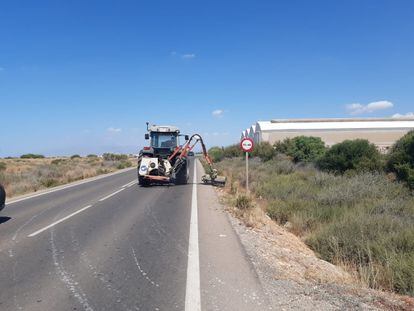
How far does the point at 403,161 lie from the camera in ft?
62.5

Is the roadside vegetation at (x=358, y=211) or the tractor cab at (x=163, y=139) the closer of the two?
the roadside vegetation at (x=358, y=211)

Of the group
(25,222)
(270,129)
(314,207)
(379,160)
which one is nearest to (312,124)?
(270,129)

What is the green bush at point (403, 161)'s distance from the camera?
56.0ft

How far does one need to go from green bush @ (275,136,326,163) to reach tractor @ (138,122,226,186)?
17.5 meters

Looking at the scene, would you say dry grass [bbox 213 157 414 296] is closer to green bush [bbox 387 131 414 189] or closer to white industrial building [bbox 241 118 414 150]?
green bush [bbox 387 131 414 189]

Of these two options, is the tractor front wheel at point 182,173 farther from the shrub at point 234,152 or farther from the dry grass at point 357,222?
the shrub at point 234,152

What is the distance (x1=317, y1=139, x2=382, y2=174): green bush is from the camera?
21.5 meters

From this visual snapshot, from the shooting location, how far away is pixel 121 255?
23.9ft

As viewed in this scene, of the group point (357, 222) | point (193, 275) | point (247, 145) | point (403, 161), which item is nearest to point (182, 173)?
point (247, 145)

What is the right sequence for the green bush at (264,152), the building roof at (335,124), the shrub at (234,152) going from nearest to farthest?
the green bush at (264,152) < the shrub at (234,152) < the building roof at (335,124)

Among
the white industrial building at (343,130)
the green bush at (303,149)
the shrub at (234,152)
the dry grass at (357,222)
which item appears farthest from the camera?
the white industrial building at (343,130)

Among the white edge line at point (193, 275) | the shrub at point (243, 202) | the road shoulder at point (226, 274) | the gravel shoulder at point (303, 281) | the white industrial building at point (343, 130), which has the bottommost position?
the gravel shoulder at point (303, 281)

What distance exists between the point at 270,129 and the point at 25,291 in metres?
60.4

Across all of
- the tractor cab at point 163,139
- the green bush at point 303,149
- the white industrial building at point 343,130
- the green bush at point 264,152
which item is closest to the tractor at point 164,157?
the tractor cab at point 163,139
